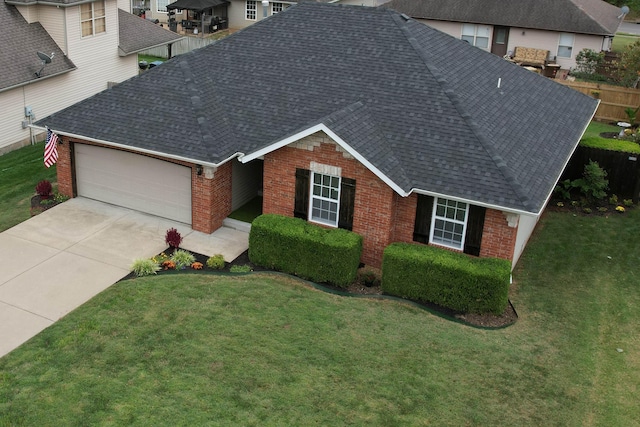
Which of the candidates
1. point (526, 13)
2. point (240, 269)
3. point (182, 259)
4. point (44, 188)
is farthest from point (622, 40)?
point (44, 188)

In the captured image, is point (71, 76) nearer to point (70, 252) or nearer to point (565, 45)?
point (70, 252)

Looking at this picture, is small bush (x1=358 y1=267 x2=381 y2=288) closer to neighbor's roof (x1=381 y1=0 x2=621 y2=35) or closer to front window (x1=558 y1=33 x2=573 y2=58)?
neighbor's roof (x1=381 y1=0 x2=621 y2=35)

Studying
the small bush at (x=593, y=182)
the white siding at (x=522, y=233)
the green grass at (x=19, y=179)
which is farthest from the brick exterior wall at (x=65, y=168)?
the small bush at (x=593, y=182)

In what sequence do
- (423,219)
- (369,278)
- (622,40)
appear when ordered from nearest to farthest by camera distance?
(369,278), (423,219), (622,40)

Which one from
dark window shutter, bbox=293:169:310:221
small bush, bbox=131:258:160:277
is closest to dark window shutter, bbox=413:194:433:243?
dark window shutter, bbox=293:169:310:221

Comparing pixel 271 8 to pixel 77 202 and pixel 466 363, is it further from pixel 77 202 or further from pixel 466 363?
pixel 466 363

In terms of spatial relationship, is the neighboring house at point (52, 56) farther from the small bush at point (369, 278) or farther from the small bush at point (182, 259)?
the small bush at point (369, 278)

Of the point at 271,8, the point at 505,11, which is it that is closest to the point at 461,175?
the point at 505,11
